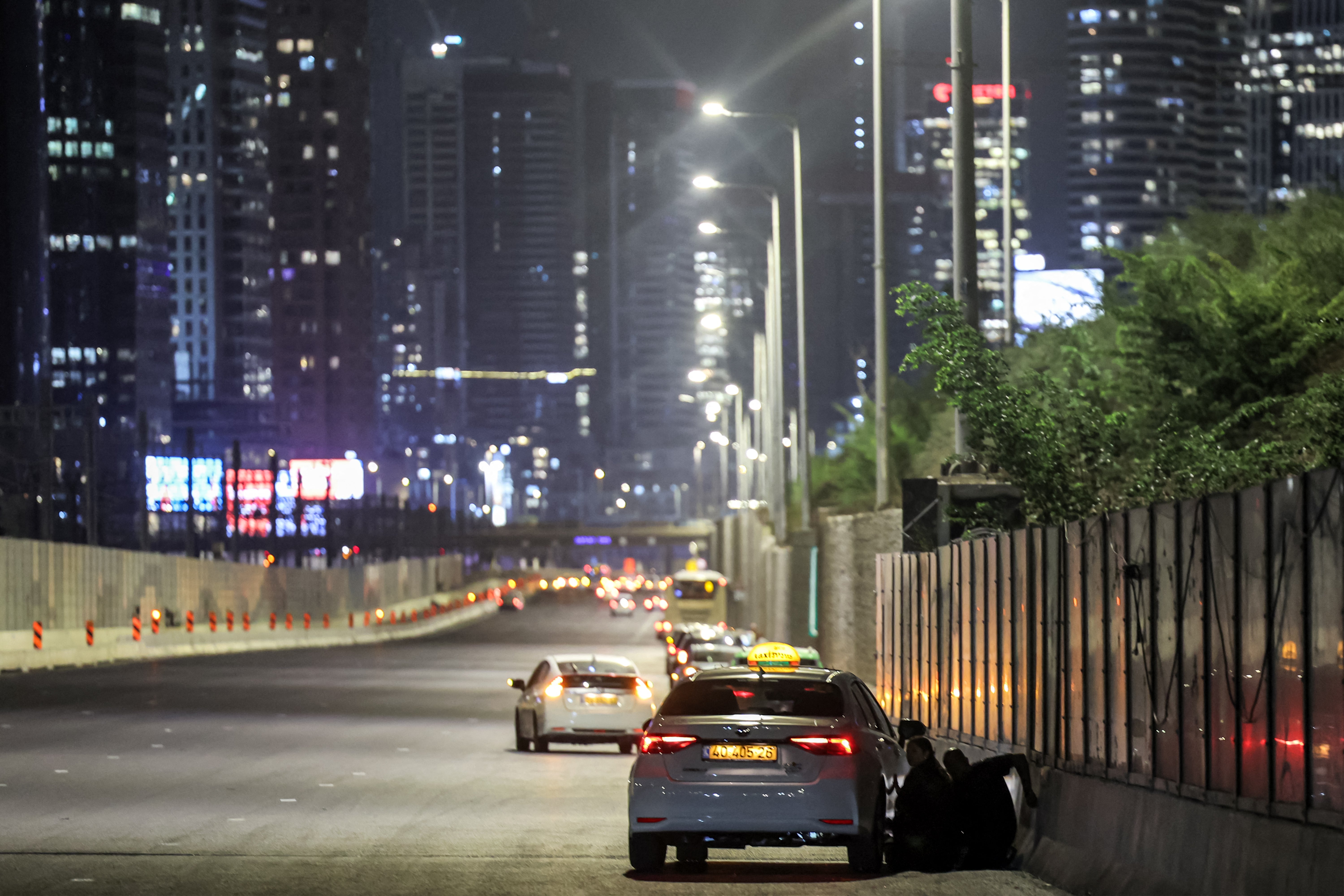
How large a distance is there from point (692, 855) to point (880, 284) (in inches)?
833

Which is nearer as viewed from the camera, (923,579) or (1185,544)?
(1185,544)

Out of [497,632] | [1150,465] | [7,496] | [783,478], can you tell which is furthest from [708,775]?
[7,496]

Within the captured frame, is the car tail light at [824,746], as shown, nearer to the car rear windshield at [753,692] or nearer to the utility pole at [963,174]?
the car rear windshield at [753,692]

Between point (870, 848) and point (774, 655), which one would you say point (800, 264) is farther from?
point (870, 848)

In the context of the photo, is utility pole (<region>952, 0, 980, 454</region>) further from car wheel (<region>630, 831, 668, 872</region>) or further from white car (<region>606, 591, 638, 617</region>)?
white car (<region>606, 591, 638, 617</region>)

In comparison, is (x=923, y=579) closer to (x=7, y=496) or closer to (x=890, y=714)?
(x=890, y=714)

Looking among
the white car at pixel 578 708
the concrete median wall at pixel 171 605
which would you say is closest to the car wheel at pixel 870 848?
the white car at pixel 578 708

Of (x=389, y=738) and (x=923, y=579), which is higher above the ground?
(x=923, y=579)

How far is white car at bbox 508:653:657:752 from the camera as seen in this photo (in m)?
27.2

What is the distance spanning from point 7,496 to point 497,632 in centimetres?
2592

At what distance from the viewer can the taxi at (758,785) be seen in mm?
12797

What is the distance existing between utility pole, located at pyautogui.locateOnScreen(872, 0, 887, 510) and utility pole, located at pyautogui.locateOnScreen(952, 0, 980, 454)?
11476mm

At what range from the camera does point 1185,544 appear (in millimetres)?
10984

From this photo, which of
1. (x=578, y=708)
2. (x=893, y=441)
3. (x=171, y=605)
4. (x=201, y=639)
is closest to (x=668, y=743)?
(x=578, y=708)
